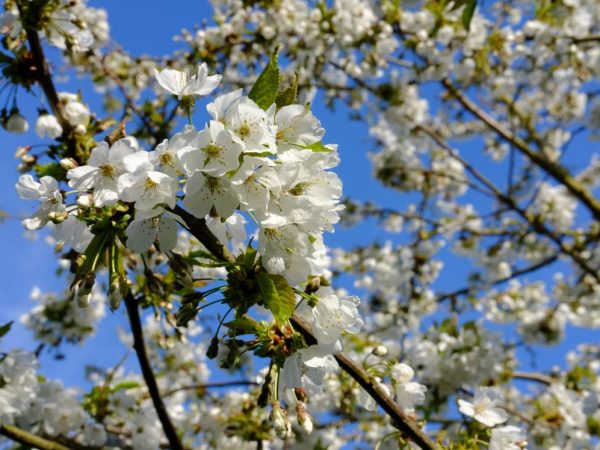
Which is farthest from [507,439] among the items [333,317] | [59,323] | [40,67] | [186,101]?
[59,323]

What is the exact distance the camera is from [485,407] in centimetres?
217

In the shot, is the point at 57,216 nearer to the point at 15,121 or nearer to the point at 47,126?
the point at 47,126

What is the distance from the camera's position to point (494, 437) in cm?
195

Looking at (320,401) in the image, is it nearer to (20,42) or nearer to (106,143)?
(20,42)

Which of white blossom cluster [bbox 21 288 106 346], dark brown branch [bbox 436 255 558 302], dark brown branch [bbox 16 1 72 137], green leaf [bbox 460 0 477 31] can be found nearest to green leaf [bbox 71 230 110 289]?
dark brown branch [bbox 16 1 72 137]

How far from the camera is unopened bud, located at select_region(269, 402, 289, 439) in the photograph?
1.45 metres

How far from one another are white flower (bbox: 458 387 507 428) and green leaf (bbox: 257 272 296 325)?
114 centimetres

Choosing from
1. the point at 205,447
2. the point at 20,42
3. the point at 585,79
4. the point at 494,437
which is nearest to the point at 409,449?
the point at 494,437

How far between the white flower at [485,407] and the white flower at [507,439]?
0.10 metres

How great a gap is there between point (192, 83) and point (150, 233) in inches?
16.7

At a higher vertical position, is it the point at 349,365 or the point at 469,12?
the point at 469,12

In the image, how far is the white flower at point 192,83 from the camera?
1.47 meters

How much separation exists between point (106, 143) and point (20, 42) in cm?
160

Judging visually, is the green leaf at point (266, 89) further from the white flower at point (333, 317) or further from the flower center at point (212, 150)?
the white flower at point (333, 317)
